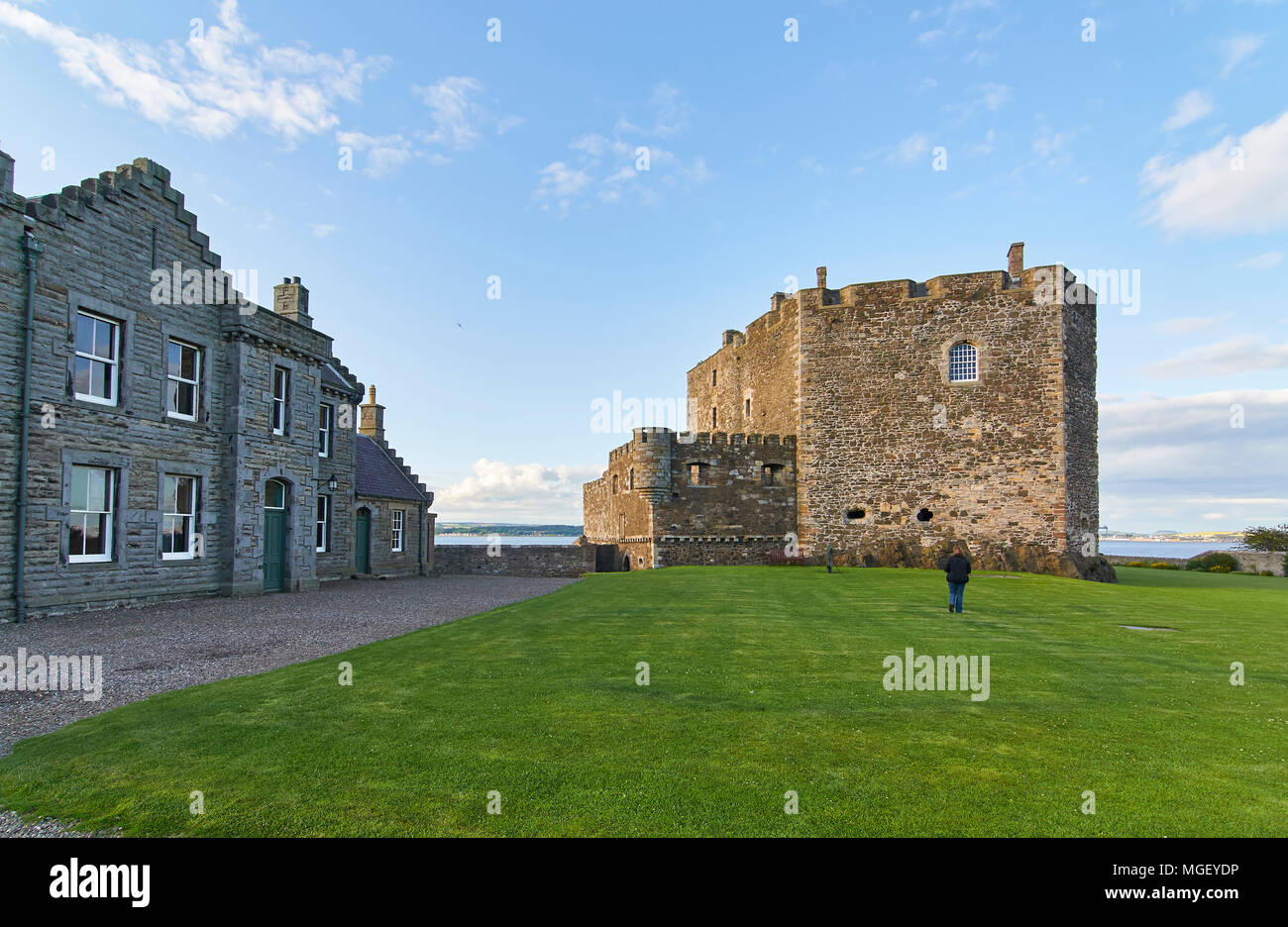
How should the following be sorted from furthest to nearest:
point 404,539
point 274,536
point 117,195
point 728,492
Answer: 1. point 728,492
2. point 404,539
3. point 274,536
4. point 117,195

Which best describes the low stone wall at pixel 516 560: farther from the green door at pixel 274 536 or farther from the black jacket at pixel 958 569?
the black jacket at pixel 958 569

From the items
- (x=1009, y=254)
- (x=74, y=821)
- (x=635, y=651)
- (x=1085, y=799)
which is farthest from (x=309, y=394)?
(x=1009, y=254)

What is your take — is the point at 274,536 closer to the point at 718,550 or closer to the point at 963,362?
the point at 718,550

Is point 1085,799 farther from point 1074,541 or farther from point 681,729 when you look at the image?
point 1074,541

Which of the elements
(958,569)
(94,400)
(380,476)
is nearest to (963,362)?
(958,569)

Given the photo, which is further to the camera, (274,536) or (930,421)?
(930,421)

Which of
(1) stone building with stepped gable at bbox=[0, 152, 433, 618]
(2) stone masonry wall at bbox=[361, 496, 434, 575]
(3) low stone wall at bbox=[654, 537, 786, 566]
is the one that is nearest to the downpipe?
(1) stone building with stepped gable at bbox=[0, 152, 433, 618]

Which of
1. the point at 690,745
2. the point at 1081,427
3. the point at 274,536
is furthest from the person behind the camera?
the point at 1081,427

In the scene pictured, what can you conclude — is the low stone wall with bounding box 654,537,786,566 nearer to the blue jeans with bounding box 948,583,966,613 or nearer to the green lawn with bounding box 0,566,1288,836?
the blue jeans with bounding box 948,583,966,613

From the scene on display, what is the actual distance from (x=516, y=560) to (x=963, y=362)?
22792 millimetres

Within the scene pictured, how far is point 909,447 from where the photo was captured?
30.2 meters

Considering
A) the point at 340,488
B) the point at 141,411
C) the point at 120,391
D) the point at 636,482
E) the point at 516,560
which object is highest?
the point at 120,391

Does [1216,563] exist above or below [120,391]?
below

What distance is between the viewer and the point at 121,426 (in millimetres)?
16625
